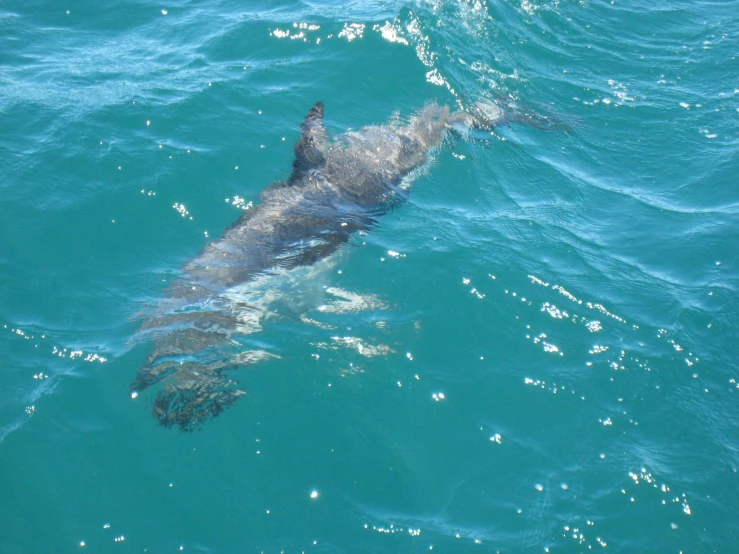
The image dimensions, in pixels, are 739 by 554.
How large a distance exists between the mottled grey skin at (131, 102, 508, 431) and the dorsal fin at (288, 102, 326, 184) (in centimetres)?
2

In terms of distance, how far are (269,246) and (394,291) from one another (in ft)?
6.43

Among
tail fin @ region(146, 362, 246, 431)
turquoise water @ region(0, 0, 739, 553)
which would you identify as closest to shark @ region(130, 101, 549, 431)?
tail fin @ region(146, 362, 246, 431)

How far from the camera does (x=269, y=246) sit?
350 inches

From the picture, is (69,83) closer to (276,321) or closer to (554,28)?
(276,321)

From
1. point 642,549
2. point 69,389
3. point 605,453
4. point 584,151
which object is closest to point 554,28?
point 584,151

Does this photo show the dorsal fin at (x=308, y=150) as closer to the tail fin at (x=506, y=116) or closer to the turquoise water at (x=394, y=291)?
the turquoise water at (x=394, y=291)

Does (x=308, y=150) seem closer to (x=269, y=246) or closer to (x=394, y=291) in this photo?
(x=269, y=246)

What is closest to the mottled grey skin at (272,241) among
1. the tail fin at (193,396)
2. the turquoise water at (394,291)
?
the tail fin at (193,396)

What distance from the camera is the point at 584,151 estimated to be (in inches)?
447

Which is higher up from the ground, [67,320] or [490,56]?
[490,56]

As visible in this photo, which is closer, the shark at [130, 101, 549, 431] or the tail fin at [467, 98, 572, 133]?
the shark at [130, 101, 549, 431]

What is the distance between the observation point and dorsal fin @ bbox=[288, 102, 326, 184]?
971 cm

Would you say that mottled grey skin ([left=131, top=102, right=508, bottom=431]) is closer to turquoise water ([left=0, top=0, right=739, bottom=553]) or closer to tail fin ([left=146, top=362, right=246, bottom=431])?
tail fin ([left=146, top=362, right=246, bottom=431])

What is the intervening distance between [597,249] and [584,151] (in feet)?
8.60
